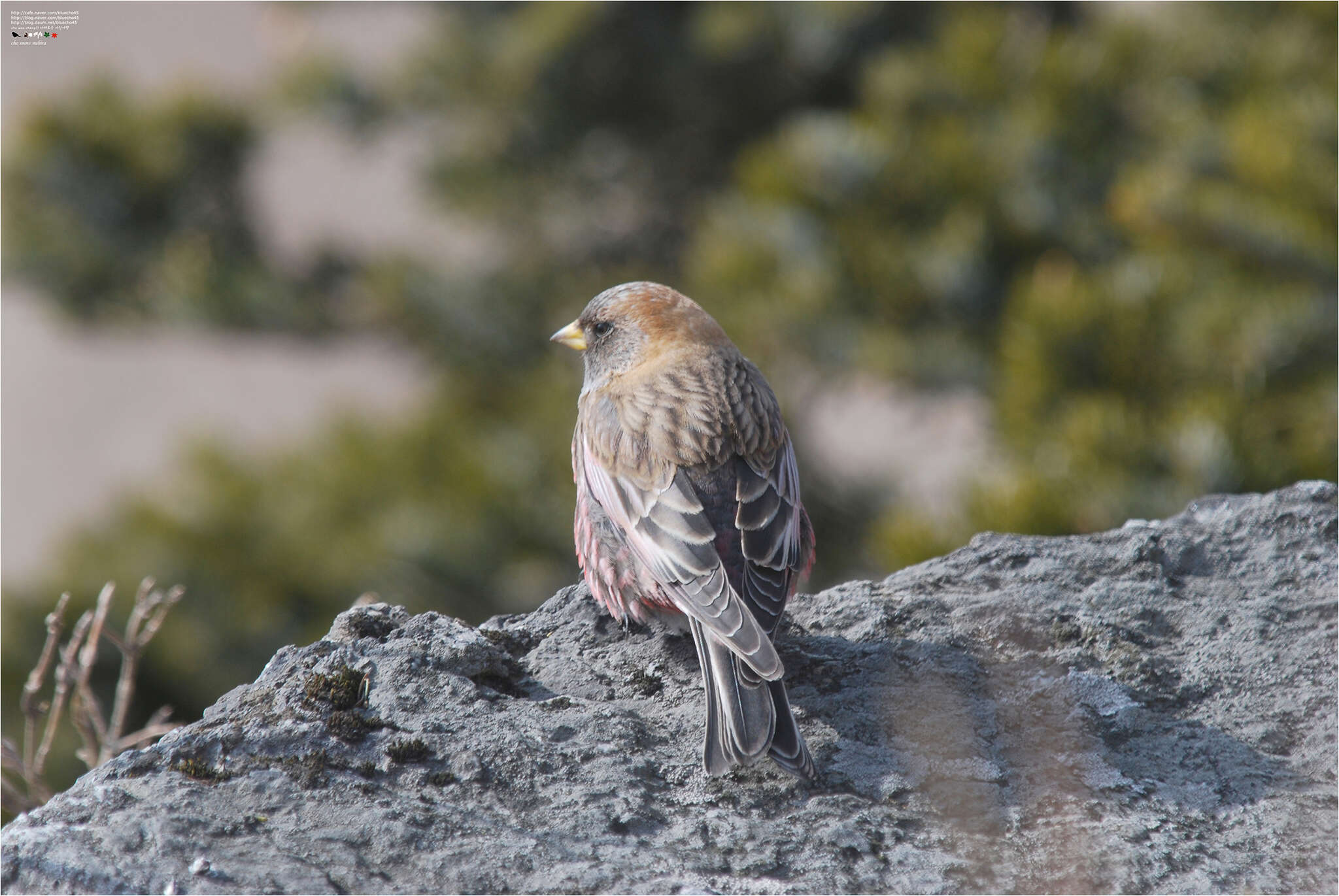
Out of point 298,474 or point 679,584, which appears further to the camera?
point 298,474

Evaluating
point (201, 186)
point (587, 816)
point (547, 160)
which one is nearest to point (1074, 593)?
point (587, 816)

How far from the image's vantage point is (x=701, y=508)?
278 cm

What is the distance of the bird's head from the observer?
348 centimetres

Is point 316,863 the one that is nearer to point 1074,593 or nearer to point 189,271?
point 1074,593

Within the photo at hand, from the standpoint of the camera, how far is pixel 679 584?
2578mm

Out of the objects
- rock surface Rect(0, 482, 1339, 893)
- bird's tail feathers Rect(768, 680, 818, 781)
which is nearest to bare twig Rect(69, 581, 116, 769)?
rock surface Rect(0, 482, 1339, 893)

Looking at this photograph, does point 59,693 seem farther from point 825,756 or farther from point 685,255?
point 685,255

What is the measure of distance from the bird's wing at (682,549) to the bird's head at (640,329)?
0.48 m

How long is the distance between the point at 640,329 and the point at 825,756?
5.27ft

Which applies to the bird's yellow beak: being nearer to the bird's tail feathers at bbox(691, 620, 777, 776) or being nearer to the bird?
the bird

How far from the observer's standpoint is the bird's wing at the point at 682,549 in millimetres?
2354

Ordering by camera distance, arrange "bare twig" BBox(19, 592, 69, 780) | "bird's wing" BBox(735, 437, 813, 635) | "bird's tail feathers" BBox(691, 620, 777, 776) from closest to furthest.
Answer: "bird's tail feathers" BBox(691, 620, 777, 776), "bird's wing" BBox(735, 437, 813, 635), "bare twig" BBox(19, 592, 69, 780)

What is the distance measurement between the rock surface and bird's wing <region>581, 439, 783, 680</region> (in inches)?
6.9

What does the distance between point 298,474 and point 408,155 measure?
2.21m
